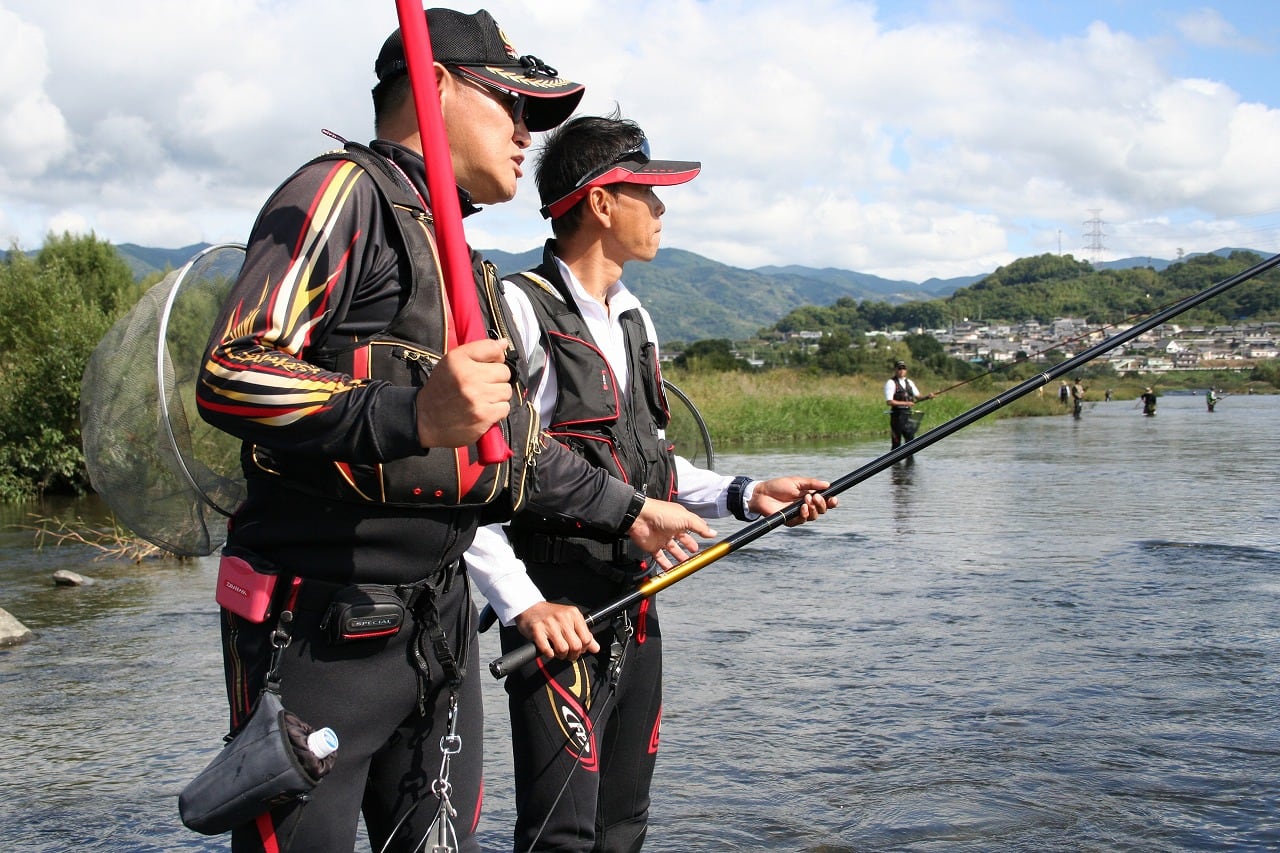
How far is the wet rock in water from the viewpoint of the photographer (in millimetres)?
8008

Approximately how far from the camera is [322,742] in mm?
2182

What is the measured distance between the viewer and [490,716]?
20.3ft

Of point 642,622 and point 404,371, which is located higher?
point 404,371

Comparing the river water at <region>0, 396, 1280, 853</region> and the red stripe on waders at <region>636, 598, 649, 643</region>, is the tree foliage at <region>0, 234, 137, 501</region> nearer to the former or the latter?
the river water at <region>0, 396, 1280, 853</region>

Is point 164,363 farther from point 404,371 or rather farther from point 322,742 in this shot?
point 322,742

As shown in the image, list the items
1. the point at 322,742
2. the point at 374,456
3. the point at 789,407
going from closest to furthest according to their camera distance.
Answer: the point at 374,456
the point at 322,742
the point at 789,407

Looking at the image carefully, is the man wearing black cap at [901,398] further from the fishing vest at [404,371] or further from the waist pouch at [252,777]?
the waist pouch at [252,777]

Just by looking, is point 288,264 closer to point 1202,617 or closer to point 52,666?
point 52,666

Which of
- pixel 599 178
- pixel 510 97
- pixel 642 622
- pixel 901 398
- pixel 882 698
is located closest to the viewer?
pixel 510 97

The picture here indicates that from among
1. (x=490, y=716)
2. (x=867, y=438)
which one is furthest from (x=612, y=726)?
(x=867, y=438)

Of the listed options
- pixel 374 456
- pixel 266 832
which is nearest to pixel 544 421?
pixel 374 456

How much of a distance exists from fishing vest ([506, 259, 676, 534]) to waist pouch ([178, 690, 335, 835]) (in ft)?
3.70

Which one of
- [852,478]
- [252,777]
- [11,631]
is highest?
[852,478]

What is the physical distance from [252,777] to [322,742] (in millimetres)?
139
